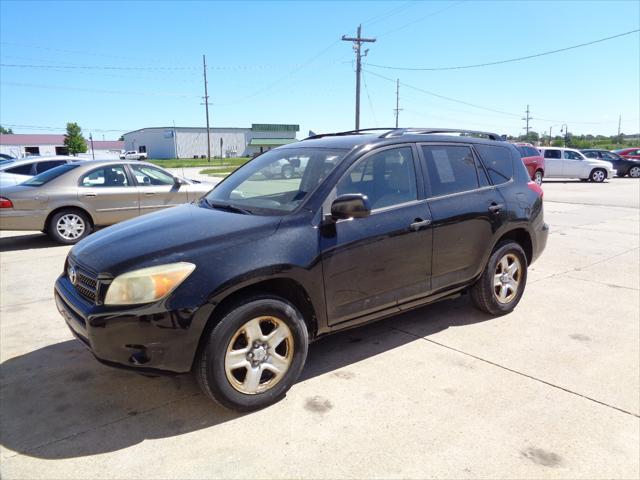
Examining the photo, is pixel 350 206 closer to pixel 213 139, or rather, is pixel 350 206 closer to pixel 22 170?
pixel 22 170

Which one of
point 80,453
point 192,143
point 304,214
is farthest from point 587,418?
point 192,143

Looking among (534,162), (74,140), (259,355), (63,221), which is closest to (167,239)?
(259,355)

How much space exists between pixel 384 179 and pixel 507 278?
1824 millimetres

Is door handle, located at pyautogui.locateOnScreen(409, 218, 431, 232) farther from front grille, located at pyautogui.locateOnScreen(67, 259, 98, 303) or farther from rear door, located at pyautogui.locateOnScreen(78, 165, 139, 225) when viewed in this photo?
rear door, located at pyautogui.locateOnScreen(78, 165, 139, 225)

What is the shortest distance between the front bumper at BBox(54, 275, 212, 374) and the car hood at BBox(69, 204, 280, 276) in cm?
28

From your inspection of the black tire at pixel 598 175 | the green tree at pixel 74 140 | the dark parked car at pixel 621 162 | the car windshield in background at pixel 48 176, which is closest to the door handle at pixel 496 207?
the car windshield in background at pixel 48 176

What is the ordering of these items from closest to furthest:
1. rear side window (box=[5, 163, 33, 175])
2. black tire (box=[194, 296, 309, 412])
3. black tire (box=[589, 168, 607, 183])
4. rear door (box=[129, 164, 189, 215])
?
1. black tire (box=[194, 296, 309, 412])
2. rear door (box=[129, 164, 189, 215])
3. rear side window (box=[5, 163, 33, 175])
4. black tire (box=[589, 168, 607, 183])

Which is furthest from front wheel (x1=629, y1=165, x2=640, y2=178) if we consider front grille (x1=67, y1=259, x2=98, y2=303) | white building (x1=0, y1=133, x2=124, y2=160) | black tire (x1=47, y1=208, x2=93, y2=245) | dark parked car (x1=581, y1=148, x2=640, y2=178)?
white building (x1=0, y1=133, x2=124, y2=160)

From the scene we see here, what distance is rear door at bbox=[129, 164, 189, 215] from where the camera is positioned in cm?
916

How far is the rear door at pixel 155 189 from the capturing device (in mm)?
9164

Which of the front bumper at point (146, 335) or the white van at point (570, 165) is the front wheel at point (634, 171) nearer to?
the white van at point (570, 165)

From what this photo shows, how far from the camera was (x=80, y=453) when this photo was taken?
109 inches

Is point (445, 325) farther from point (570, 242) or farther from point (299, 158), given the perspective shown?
point (570, 242)

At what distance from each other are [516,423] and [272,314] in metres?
1.64
